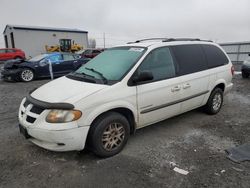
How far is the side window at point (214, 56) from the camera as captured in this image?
4423 mm

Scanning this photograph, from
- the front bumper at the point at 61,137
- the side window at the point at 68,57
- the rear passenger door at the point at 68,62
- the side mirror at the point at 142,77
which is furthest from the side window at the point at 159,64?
the side window at the point at 68,57

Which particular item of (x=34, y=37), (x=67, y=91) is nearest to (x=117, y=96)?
(x=67, y=91)

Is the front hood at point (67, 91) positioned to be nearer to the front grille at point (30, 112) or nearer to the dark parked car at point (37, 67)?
the front grille at point (30, 112)

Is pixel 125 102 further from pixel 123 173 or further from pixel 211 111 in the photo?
pixel 211 111

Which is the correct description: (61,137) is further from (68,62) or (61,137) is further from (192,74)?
(68,62)

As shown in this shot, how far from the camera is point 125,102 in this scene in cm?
301

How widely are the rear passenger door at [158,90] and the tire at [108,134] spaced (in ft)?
1.21

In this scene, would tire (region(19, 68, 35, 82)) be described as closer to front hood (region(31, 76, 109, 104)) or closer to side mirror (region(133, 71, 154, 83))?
front hood (region(31, 76, 109, 104))

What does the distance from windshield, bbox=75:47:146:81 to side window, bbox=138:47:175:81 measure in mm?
164

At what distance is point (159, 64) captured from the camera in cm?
355

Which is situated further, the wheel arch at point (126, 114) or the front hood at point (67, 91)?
the wheel arch at point (126, 114)

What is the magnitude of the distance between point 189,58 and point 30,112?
3.01m

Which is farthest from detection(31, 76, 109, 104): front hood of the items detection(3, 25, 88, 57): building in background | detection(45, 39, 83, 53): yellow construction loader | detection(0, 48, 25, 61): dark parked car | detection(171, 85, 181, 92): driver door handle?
detection(3, 25, 88, 57): building in background

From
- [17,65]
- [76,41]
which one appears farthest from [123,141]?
[76,41]
